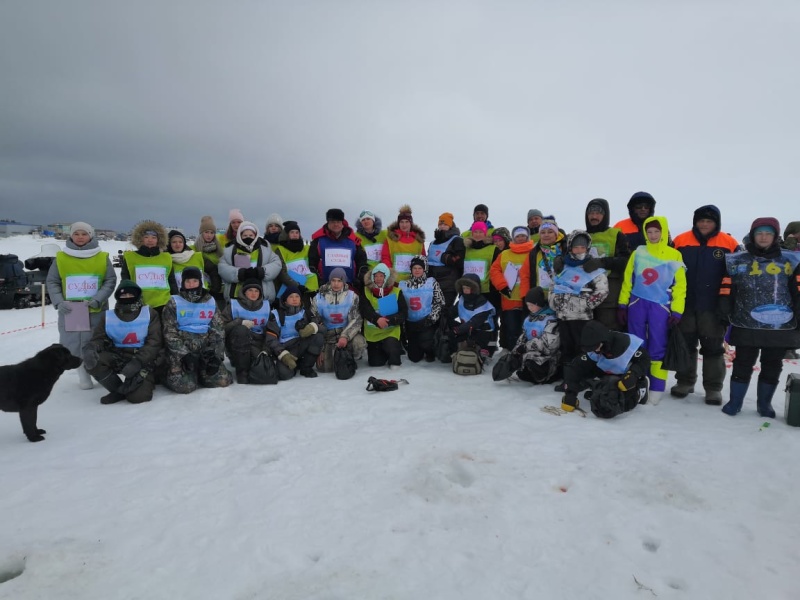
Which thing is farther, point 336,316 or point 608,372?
point 336,316

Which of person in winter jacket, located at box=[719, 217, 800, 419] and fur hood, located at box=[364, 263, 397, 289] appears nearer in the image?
person in winter jacket, located at box=[719, 217, 800, 419]

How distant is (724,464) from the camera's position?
10.7 feet

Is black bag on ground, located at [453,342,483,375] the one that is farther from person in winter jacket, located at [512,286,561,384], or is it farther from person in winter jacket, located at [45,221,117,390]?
person in winter jacket, located at [45,221,117,390]

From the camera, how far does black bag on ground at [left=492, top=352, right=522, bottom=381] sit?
5418mm

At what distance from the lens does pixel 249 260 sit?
20.7ft

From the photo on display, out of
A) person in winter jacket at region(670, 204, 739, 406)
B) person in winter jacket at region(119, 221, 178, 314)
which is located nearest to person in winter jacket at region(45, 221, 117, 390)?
person in winter jacket at region(119, 221, 178, 314)

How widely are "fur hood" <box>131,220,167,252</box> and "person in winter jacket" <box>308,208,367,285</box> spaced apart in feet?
6.84

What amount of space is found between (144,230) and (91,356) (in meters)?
1.74

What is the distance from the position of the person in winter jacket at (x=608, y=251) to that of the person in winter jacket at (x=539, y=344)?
59cm

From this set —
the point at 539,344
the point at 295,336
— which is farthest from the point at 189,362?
the point at 539,344

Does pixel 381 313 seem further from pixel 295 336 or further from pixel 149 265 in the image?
pixel 149 265

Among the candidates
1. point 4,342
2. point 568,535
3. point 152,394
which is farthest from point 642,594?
point 4,342

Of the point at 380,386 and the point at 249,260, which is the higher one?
the point at 249,260


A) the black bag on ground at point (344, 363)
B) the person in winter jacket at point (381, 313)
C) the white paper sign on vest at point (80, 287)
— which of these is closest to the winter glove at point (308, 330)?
the black bag on ground at point (344, 363)
